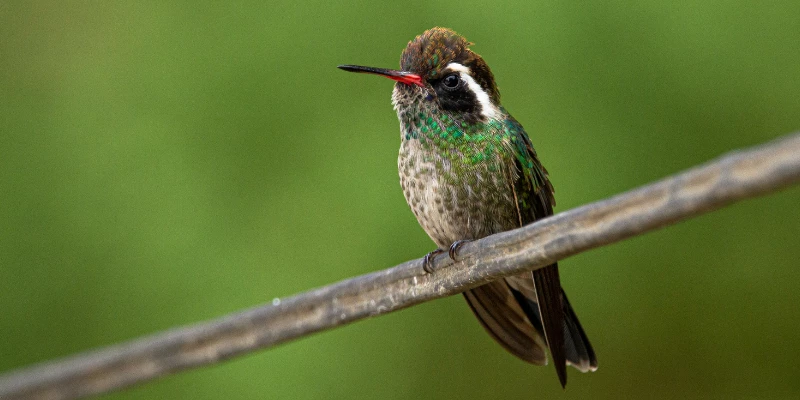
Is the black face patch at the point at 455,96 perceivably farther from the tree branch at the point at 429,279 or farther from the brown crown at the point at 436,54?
the tree branch at the point at 429,279

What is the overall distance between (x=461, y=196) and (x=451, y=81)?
231 mm

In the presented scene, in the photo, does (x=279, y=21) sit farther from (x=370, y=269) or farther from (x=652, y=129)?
(x=652, y=129)

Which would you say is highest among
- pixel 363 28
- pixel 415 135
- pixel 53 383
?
pixel 363 28

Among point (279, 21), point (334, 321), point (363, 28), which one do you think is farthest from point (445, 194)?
point (279, 21)

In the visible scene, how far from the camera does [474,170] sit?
1.58 meters

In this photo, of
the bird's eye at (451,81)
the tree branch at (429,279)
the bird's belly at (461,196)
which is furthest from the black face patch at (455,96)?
the tree branch at (429,279)

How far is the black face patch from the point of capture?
1.49m

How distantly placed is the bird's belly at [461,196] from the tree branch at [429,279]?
0.50 m

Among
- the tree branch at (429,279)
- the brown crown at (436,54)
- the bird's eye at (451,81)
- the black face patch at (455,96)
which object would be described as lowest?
the tree branch at (429,279)

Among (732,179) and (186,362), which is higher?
(732,179)

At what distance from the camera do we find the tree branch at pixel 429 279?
22.4 inches

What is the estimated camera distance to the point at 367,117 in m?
2.33

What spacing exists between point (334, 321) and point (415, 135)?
0.65m

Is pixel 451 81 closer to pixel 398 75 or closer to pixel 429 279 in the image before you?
pixel 398 75
